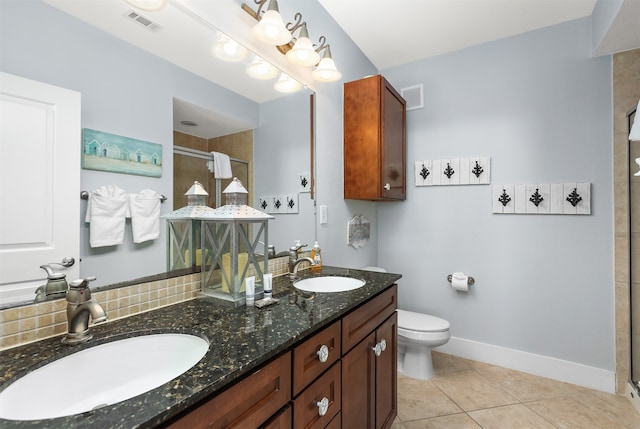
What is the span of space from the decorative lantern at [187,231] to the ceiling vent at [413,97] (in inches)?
88.4

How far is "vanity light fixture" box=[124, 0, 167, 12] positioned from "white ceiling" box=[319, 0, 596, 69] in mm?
1355

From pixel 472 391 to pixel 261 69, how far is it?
2.49m

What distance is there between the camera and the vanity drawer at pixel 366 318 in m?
1.17

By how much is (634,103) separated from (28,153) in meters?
3.15

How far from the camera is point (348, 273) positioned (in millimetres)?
1754

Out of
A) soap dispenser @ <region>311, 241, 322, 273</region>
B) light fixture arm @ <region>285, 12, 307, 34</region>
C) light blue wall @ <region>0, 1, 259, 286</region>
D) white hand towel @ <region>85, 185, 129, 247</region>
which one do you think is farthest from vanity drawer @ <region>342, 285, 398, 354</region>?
light fixture arm @ <region>285, 12, 307, 34</region>

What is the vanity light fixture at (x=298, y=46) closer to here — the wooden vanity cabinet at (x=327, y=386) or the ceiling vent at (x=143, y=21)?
the ceiling vent at (x=143, y=21)

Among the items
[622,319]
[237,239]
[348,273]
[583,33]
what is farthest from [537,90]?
[237,239]

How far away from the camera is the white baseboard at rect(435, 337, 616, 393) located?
6.88 ft

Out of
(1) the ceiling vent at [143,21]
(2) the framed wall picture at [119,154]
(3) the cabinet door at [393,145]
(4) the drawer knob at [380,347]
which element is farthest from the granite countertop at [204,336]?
(3) the cabinet door at [393,145]

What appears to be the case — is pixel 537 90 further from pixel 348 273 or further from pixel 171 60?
pixel 171 60

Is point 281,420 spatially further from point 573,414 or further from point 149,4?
point 573,414

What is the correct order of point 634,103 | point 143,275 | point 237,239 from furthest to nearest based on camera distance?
point 634,103, point 237,239, point 143,275

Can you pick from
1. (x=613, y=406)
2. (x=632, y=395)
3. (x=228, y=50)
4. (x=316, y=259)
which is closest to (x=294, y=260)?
(x=316, y=259)
